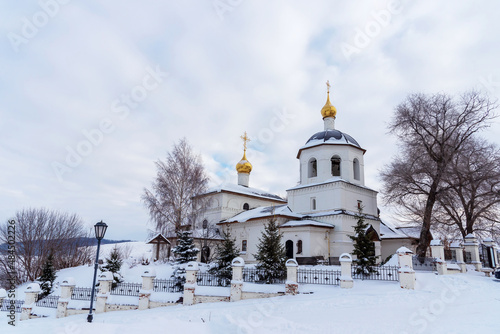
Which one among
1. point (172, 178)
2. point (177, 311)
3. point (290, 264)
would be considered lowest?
point (177, 311)

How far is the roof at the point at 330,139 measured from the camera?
26109 mm

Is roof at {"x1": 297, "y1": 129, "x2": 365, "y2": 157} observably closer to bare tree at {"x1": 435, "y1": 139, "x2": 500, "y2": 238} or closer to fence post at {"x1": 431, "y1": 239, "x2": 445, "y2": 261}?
bare tree at {"x1": 435, "y1": 139, "x2": 500, "y2": 238}

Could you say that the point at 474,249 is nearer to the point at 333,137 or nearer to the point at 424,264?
the point at 424,264

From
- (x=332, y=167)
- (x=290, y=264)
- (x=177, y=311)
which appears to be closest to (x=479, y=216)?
(x=332, y=167)

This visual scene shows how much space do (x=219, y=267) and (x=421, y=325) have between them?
9.83 metres

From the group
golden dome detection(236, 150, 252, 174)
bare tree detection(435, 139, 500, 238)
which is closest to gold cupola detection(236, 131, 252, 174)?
golden dome detection(236, 150, 252, 174)

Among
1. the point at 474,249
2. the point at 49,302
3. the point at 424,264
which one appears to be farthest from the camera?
the point at 474,249

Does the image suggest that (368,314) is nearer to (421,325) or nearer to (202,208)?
(421,325)

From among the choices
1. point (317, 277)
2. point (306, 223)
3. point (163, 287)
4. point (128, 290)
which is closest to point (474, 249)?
point (306, 223)

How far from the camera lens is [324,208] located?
24.9 meters

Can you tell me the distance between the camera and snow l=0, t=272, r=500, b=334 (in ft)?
26.1

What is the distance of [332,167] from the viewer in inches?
1065

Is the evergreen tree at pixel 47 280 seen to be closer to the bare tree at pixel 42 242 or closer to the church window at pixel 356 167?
the bare tree at pixel 42 242

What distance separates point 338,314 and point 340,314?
0.19ft
